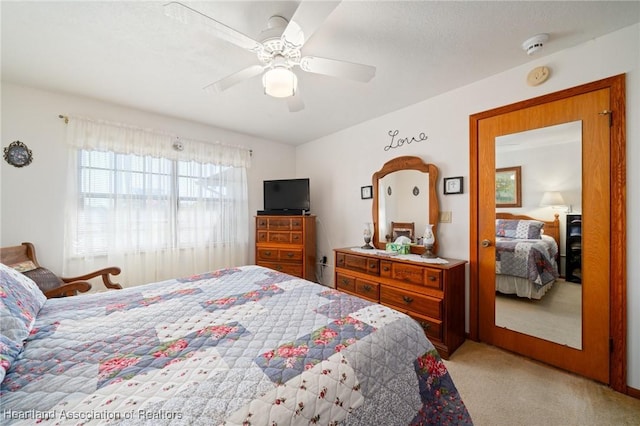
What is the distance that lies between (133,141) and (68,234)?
1178 millimetres

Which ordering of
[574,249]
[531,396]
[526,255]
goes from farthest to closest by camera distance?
[526,255]
[574,249]
[531,396]

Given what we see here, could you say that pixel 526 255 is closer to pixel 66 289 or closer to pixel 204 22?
pixel 204 22

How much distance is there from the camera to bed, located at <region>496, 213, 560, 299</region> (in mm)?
1991

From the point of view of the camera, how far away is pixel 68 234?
98.7 inches

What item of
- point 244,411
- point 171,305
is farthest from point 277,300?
point 244,411

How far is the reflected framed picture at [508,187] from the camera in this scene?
2129mm

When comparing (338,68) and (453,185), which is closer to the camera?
(338,68)

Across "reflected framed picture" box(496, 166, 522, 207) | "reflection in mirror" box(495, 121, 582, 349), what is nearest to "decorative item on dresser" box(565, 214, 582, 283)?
"reflection in mirror" box(495, 121, 582, 349)

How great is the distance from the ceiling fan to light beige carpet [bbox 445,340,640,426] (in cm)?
228

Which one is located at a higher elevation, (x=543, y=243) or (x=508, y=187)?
(x=508, y=187)

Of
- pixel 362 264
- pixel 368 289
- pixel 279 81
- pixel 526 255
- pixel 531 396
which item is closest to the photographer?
pixel 279 81

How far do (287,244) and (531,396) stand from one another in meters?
2.76

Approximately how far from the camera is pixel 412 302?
7.49ft

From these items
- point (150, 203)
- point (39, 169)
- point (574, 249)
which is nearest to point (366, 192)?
point (574, 249)
